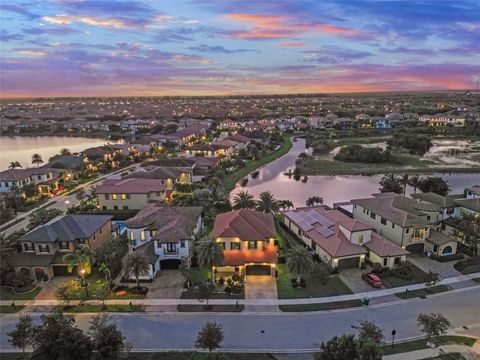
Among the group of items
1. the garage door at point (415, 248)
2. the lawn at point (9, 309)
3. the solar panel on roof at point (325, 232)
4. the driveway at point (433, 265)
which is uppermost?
the solar panel on roof at point (325, 232)

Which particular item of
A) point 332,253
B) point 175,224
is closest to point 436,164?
point 332,253

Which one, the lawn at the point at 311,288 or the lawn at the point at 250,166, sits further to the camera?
the lawn at the point at 250,166

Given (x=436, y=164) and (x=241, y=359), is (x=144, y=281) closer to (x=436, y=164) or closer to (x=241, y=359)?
(x=241, y=359)

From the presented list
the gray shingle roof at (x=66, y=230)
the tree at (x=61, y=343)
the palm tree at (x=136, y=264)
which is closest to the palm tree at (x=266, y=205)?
the palm tree at (x=136, y=264)

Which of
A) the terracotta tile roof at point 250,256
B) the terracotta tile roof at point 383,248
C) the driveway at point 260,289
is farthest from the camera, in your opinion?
the terracotta tile roof at point 383,248

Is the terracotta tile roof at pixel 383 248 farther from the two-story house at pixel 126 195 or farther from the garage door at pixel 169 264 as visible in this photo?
the two-story house at pixel 126 195

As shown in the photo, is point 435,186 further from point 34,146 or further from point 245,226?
point 34,146
